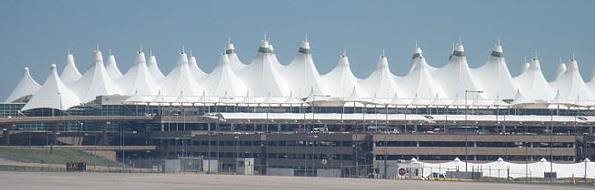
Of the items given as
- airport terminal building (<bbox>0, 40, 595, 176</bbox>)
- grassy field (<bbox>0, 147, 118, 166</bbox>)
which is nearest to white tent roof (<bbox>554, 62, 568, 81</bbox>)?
airport terminal building (<bbox>0, 40, 595, 176</bbox>)

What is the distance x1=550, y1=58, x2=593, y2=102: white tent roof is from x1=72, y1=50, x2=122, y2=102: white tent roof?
54848mm

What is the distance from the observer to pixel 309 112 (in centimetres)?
15850

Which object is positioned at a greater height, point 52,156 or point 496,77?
point 496,77

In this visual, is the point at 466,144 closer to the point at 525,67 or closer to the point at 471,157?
the point at 471,157

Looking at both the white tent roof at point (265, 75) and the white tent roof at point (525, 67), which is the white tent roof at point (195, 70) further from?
the white tent roof at point (525, 67)

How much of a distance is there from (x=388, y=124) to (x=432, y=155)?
21441mm

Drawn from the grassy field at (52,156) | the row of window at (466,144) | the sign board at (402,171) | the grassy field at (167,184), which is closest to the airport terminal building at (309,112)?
the row of window at (466,144)

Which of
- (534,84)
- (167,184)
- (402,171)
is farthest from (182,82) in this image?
(167,184)

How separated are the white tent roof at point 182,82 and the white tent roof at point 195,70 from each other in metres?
3.52

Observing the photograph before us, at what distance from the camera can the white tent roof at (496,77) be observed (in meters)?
171

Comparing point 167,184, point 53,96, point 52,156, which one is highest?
point 53,96

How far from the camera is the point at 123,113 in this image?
160 metres

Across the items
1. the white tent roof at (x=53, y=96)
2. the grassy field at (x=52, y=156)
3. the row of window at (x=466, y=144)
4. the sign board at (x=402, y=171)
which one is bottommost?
the sign board at (x=402, y=171)

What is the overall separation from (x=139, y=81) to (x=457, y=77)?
3874 cm
